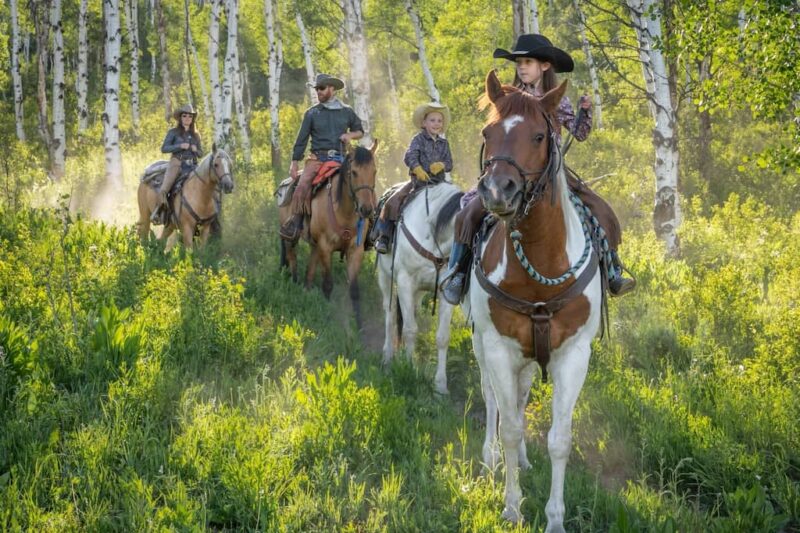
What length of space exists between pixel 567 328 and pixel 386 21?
30.8m

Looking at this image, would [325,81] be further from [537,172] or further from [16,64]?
[16,64]

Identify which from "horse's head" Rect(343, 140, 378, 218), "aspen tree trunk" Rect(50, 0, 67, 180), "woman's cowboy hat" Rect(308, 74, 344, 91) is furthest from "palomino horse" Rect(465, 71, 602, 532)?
"aspen tree trunk" Rect(50, 0, 67, 180)

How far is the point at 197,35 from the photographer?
39.7 metres

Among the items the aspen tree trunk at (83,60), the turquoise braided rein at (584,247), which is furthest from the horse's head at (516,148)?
the aspen tree trunk at (83,60)

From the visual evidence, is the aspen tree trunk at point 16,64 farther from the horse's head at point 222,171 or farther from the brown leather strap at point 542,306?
the brown leather strap at point 542,306

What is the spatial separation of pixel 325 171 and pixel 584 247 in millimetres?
6633

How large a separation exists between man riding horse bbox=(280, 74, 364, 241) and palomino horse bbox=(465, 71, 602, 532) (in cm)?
630

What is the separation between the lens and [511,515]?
463cm

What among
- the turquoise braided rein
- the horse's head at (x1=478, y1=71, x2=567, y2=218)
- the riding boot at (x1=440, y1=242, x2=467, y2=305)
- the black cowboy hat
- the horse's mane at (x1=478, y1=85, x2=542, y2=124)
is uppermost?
the black cowboy hat

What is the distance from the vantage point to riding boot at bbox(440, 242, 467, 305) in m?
5.55

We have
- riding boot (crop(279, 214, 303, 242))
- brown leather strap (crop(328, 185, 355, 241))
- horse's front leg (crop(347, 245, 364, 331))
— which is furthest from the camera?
riding boot (crop(279, 214, 303, 242))

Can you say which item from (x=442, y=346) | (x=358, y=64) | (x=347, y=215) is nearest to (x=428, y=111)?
(x=347, y=215)

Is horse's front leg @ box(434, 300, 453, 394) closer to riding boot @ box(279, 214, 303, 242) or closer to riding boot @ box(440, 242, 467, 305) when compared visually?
riding boot @ box(440, 242, 467, 305)

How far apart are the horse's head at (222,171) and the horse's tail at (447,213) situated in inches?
199
